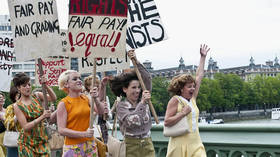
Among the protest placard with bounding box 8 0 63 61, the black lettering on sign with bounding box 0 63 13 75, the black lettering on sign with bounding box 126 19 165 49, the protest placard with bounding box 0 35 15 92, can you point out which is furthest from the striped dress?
the black lettering on sign with bounding box 0 63 13 75

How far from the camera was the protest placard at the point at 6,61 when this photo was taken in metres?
8.30

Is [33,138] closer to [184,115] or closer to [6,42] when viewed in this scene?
[184,115]

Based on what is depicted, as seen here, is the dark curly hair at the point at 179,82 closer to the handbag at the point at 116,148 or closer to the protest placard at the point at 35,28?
the handbag at the point at 116,148

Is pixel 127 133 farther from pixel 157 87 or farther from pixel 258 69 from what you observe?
pixel 258 69

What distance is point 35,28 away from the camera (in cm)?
649

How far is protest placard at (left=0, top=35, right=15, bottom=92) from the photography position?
27.2ft

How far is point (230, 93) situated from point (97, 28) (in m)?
109

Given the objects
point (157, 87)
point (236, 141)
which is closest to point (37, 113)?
point (236, 141)

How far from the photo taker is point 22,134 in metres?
5.96

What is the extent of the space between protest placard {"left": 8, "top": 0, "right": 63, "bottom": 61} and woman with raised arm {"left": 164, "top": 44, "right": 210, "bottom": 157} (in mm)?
1810

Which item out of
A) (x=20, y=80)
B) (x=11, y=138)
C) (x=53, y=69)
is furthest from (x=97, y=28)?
(x=53, y=69)

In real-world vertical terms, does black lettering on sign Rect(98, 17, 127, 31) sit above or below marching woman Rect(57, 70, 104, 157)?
above

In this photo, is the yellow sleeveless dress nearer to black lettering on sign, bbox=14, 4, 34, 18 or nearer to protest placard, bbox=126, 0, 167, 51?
protest placard, bbox=126, 0, 167, 51

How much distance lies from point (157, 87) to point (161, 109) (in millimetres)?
8145
